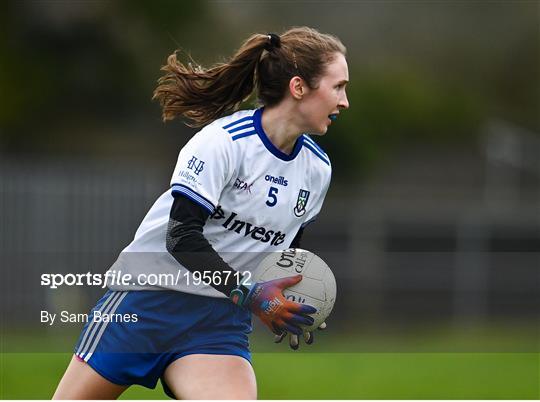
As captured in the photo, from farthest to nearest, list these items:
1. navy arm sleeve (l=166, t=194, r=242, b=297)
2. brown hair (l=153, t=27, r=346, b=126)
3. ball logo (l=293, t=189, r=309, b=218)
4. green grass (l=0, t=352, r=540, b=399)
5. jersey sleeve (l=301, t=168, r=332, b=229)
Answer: green grass (l=0, t=352, r=540, b=399), jersey sleeve (l=301, t=168, r=332, b=229), ball logo (l=293, t=189, r=309, b=218), brown hair (l=153, t=27, r=346, b=126), navy arm sleeve (l=166, t=194, r=242, b=297)

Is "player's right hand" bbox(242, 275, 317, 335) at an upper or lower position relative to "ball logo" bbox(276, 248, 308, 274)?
lower

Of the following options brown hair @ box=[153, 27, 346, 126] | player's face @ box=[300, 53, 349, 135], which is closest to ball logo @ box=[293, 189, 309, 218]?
player's face @ box=[300, 53, 349, 135]

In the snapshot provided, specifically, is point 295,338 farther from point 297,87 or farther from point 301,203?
point 297,87

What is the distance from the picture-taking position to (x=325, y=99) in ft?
14.2

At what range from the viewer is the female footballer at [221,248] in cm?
417

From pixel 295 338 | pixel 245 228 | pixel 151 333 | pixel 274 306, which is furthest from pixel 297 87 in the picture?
pixel 151 333

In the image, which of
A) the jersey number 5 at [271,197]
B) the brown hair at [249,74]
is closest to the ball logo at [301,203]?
the jersey number 5 at [271,197]

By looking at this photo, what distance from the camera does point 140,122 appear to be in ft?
75.0

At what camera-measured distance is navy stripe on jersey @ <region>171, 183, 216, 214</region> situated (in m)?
4.13

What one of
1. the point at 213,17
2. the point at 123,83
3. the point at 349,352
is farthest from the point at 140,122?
the point at 349,352

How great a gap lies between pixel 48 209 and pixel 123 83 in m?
8.96

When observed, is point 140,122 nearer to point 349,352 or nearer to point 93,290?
point 93,290

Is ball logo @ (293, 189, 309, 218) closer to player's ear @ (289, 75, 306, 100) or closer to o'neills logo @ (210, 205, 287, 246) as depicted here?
o'neills logo @ (210, 205, 287, 246)

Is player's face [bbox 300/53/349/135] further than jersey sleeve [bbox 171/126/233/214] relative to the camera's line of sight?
Yes
